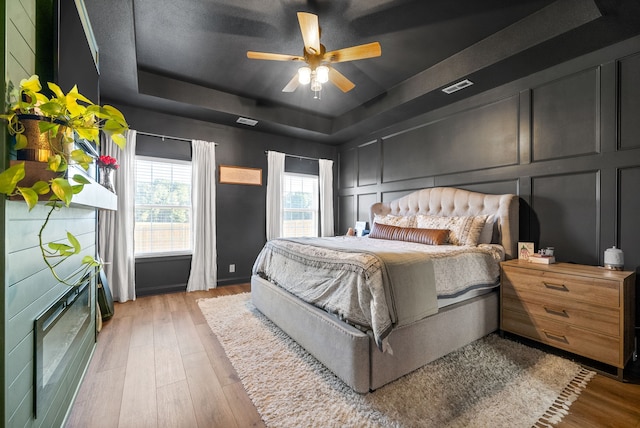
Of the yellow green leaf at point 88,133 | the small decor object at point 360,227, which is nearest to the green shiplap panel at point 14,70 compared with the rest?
the yellow green leaf at point 88,133

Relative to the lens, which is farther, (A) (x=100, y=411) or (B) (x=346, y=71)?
(B) (x=346, y=71)

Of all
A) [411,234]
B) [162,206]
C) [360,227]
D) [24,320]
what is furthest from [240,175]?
[24,320]

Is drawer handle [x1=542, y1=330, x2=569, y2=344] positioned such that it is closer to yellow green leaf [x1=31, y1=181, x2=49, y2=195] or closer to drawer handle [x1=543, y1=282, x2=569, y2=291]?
drawer handle [x1=543, y1=282, x2=569, y2=291]

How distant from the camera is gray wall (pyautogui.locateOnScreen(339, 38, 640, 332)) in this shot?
2244 mm

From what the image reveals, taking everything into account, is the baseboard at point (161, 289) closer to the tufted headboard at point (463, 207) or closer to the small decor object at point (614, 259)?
the tufted headboard at point (463, 207)

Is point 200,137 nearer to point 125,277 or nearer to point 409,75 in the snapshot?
point 125,277

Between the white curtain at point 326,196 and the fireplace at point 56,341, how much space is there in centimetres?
398

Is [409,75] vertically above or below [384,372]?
above

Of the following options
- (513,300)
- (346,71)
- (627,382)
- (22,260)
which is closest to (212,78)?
(346,71)

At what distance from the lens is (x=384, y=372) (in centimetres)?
175

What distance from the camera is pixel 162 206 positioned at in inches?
158

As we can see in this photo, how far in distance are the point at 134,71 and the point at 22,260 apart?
8.86 feet

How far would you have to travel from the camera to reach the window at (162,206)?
12.7ft

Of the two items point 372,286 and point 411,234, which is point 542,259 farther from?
point 372,286
